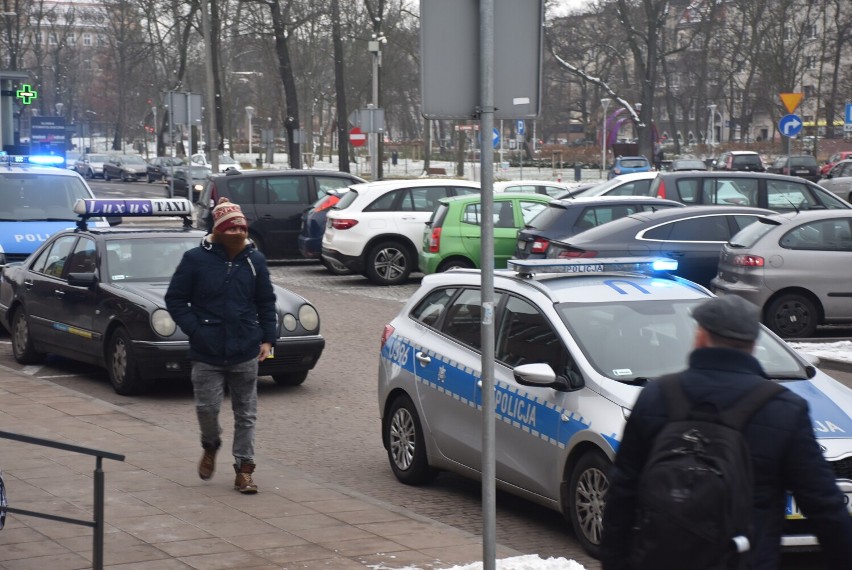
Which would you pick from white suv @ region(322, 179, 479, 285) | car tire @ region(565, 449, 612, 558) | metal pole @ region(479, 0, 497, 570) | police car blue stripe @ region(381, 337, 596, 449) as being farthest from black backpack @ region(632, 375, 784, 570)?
white suv @ region(322, 179, 479, 285)

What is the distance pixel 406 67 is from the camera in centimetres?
7525

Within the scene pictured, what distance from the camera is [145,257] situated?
12.5 metres

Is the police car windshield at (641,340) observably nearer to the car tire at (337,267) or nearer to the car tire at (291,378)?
the car tire at (291,378)

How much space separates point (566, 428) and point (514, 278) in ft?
4.58

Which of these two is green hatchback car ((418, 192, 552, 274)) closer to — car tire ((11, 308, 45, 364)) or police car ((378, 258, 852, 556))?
car tire ((11, 308, 45, 364))

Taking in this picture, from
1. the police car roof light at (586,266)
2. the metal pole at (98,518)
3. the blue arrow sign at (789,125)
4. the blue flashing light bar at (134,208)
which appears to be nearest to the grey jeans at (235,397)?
the police car roof light at (586,266)

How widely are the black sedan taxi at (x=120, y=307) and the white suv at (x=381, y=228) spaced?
8258mm

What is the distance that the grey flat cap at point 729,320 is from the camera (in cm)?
344

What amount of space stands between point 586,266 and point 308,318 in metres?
4.39

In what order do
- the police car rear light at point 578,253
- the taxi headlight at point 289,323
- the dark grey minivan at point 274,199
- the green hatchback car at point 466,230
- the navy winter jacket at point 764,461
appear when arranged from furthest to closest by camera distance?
the dark grey minivan at point 274,199 < the green hatchback car at point 466,230 < the police car rear light at point 578,253 < the taxi headlight at point 289,323 < the navy winter jacket at point 764,461

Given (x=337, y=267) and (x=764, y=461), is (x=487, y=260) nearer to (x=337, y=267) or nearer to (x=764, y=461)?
(x=764, y=461)

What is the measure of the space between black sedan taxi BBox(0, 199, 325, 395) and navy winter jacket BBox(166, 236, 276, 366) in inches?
140

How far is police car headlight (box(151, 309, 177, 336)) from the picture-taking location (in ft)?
37.2

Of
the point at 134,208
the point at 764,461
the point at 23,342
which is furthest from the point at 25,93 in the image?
the point at 764,461
